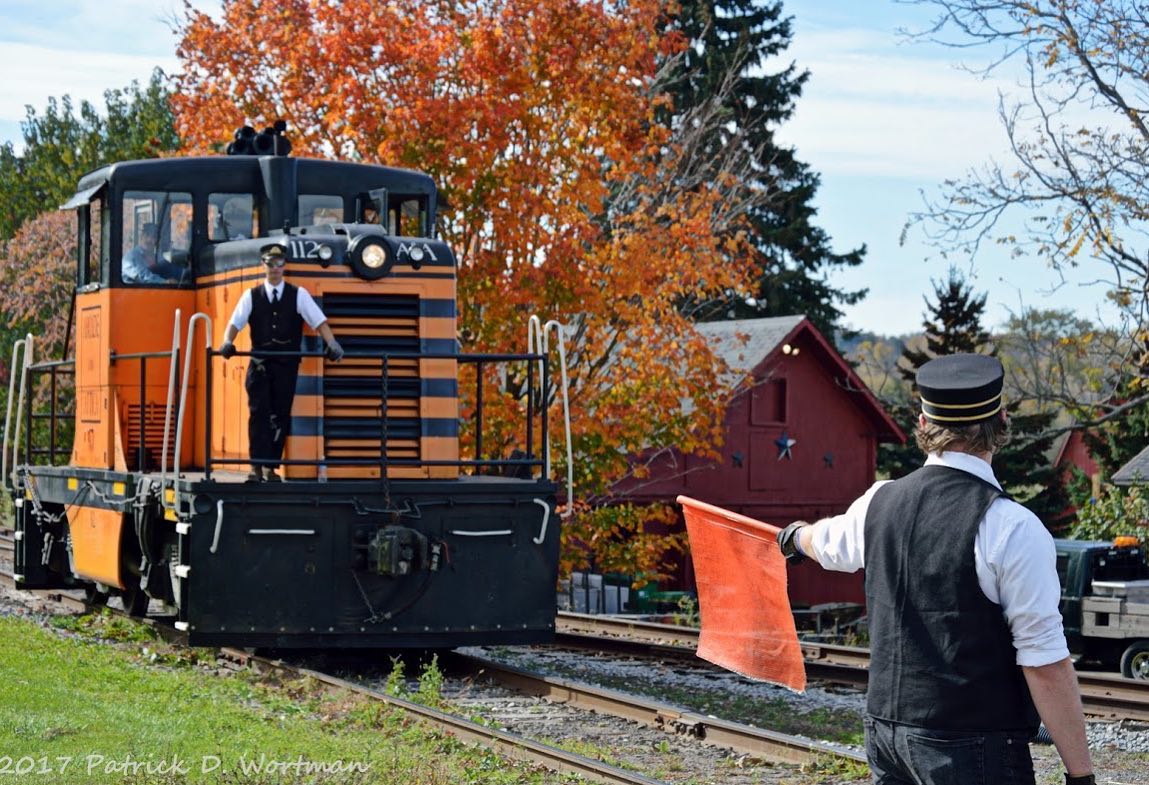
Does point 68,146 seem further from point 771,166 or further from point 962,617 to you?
point 962,617

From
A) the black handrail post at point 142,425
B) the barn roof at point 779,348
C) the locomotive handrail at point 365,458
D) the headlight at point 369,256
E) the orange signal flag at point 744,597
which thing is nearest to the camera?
the orange signal flag at point 744,597

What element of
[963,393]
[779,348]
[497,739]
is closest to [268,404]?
[497,739]

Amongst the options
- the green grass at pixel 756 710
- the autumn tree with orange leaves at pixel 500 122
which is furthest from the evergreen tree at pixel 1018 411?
the green grass at pixel 756 710

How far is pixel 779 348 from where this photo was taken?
34.6m

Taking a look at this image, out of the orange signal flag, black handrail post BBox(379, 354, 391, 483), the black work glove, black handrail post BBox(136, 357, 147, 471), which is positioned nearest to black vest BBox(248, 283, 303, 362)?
black handrail post BBox(379, 354, 391, 483)

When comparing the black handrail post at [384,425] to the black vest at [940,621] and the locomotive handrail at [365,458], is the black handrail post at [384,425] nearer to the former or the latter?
the locomotive handrail at [365,458]

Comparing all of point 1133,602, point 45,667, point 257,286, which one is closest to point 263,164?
point 257,286

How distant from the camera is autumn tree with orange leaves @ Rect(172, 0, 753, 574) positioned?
16.6 m

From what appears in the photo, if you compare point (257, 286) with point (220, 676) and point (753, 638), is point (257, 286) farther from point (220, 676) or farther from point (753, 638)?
point (753, 638)

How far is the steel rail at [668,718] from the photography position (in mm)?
7816

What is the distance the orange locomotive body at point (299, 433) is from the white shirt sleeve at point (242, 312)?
22 centimetres

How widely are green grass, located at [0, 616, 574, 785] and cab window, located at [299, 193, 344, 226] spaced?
3.36 m

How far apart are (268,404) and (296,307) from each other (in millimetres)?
683

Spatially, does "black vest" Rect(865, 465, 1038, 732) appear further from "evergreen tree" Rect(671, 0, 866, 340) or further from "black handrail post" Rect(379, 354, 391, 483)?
"evergreen tree" Rect(671, 0, 866, 340)
